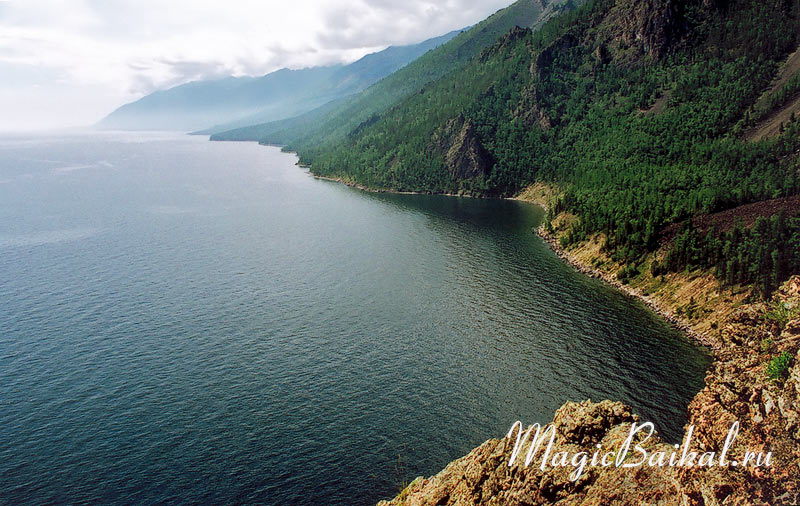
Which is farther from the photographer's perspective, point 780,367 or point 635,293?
A: point 635,293

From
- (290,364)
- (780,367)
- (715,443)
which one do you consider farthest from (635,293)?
(715,443)

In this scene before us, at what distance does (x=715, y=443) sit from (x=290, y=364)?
59.4 meters

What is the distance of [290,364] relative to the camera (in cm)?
7106

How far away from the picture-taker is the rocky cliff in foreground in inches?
677

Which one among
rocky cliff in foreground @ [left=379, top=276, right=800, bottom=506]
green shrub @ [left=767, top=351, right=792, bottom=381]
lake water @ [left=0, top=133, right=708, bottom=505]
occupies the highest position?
green shrub @ [left=767, top=351, right=792, bottom=381]

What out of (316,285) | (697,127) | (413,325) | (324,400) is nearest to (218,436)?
(324,400)

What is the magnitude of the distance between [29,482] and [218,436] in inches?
711

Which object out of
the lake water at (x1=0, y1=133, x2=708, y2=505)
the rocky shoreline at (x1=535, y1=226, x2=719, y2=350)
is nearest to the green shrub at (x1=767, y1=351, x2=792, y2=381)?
the lake water at (x1=0, y1=133, x2=708, y2=505)

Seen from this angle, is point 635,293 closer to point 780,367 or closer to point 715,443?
point 780,367

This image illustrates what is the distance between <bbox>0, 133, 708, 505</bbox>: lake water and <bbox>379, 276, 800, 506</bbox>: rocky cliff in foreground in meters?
24.5

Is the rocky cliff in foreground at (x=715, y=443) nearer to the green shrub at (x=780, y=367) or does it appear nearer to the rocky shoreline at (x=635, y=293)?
the green shrub at (x=780, y=367)

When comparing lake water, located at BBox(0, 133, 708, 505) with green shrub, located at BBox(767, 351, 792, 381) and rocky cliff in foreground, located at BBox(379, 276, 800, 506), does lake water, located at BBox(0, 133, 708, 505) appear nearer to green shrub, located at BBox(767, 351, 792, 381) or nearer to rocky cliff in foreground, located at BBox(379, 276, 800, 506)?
rocky cliff in foreground, located at BBox(379, 276, 800, 506)

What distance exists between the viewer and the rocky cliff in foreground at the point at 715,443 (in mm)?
17188

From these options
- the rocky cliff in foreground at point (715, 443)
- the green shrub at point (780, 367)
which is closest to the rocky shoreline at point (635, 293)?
the rocky cliff in foreground at point (715, 443)
